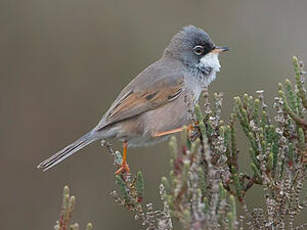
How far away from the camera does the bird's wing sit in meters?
5.07

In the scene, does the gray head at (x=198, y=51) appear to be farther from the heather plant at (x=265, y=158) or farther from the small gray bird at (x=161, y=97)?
the heather plant at (x=265, y=158)

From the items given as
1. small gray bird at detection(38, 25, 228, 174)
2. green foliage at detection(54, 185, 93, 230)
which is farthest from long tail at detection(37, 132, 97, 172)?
green foliage at detection(54, 185, 93, 230)

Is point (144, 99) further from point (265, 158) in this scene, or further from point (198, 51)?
point (265, 158)

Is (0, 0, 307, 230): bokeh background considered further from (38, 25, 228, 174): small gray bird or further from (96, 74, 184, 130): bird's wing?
(96, 74, 184, 130): bird's wing

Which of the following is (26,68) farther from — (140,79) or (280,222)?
(280,222)

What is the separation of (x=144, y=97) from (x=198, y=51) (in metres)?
0.77

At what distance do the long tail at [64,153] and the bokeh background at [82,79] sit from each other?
9.39ft

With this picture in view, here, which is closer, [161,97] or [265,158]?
[265,158]

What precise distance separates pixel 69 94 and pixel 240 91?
8.15ft

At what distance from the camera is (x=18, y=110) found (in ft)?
26.3

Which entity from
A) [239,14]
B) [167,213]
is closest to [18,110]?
[239,14]

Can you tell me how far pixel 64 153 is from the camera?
4.70m

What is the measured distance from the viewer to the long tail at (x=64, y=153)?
15.2 feet

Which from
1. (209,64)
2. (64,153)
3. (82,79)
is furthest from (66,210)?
(82,79)
